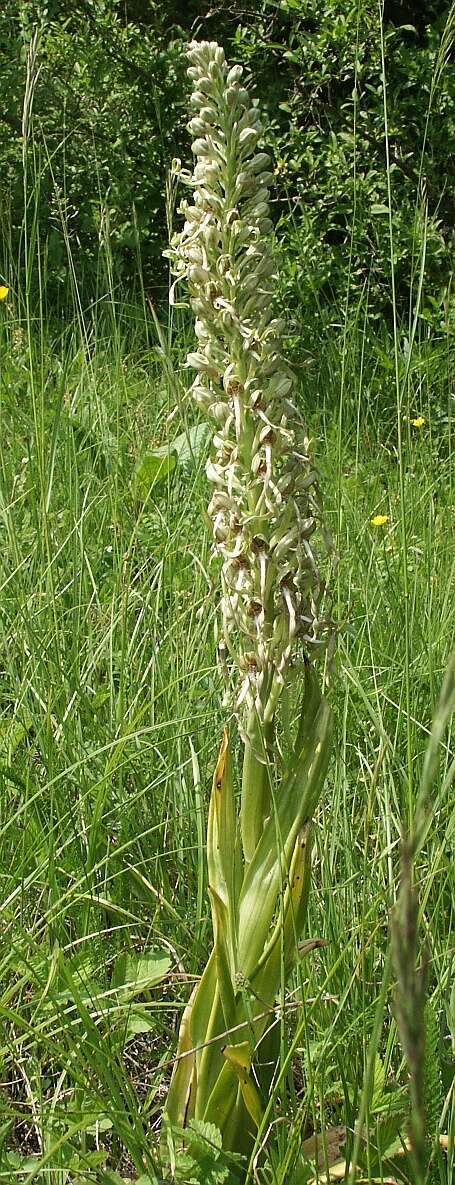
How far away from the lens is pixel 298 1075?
1392 millimetres

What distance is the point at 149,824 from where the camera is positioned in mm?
1642

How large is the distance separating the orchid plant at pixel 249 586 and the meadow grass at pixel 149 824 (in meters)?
0.06

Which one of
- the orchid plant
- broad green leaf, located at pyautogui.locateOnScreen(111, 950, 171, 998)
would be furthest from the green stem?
broad green leaf, located at pyautogui.locateOnScreen(111, 950, 171, 998)

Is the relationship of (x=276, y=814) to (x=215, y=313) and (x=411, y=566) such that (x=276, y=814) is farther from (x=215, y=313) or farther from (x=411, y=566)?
(x=411, y=566)

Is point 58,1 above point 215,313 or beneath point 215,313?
above

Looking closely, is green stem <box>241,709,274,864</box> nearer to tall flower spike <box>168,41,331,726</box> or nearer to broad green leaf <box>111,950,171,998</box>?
tall flower spike <box>168,41,331,726</box>

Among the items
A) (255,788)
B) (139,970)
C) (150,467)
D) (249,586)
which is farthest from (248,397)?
(150,467)

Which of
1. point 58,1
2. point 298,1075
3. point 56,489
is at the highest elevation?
point 58,1

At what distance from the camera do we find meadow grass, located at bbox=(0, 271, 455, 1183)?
1136 millimetres

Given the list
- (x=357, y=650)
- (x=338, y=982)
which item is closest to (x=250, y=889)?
(x=338, y=982)

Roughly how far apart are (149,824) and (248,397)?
0.78 metres

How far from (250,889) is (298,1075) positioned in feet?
1.38

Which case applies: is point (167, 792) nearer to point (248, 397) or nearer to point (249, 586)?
point (249, 586)

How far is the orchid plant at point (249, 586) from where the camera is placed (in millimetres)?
1087
